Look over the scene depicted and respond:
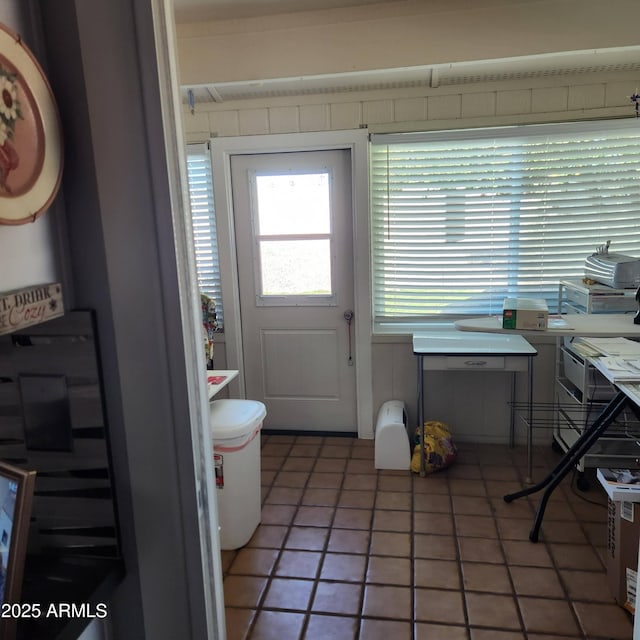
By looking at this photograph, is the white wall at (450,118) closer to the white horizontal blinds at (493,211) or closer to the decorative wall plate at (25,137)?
the white horizontal blinds at (493,211)

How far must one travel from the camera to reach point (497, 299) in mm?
3473

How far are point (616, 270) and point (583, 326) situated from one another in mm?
457

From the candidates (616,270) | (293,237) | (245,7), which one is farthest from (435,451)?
(245,7)

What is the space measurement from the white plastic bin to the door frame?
117 centimetres

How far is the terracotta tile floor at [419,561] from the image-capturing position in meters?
1.99

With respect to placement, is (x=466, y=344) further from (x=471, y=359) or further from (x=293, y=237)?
(x=293, y=237)

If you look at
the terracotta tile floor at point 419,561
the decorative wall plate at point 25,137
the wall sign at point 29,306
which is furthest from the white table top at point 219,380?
the decorative wall plate at point 25,137

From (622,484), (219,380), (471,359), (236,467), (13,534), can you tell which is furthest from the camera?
(471,359)

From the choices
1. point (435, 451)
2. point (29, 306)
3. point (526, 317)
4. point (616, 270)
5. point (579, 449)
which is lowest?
point (435, 451)

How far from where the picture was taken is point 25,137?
831 mm

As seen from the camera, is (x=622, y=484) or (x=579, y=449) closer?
(x=622, y=484)

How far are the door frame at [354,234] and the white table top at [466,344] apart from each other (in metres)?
0.44

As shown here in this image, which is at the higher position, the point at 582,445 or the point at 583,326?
the point at 583,326

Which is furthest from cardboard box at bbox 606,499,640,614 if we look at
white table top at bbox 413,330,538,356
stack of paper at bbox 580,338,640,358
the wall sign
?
the wall sign
